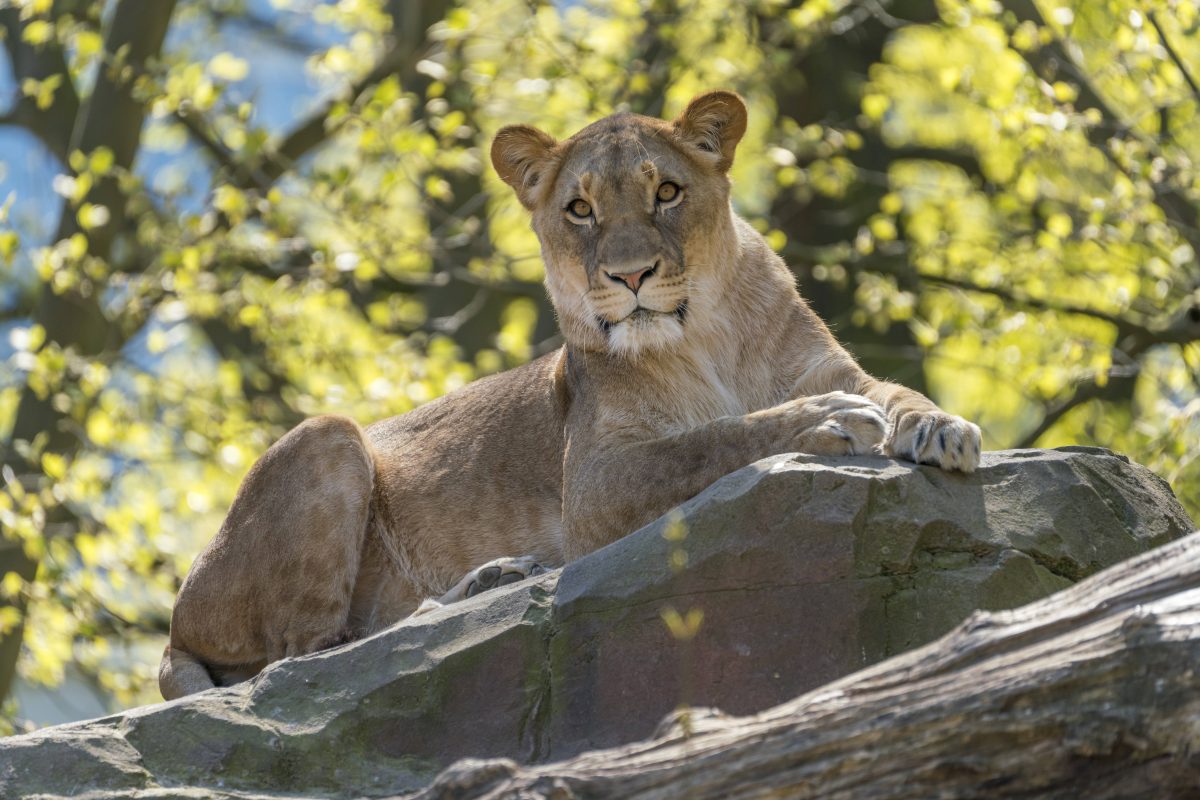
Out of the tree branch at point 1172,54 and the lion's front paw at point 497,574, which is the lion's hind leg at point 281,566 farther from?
the tree branch at point 1172,54

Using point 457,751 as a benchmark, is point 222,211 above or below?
below

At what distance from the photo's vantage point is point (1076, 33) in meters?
13.2

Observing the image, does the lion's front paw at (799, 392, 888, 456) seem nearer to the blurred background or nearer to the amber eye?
the amber eye

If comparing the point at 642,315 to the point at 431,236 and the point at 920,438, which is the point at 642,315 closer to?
the point at 920,438

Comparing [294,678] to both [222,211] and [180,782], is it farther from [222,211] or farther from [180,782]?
[222,211]

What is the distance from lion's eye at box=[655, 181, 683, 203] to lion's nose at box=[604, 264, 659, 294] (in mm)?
464

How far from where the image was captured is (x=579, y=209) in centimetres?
737

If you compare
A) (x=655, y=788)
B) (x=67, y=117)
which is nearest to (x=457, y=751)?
(x=655, y=788)

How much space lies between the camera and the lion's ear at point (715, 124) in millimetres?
7520

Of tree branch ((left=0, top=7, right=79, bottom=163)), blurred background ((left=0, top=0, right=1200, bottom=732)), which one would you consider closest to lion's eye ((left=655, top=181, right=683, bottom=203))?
blurred background ((left=0, top=0, right=1200, bottom=732))

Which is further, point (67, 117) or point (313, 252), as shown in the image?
point (67, 117)

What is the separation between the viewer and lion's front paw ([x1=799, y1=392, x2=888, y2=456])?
5.98 m

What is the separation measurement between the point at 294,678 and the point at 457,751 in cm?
70

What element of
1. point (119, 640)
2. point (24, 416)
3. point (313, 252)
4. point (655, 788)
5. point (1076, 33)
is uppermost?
point (655, 788)
